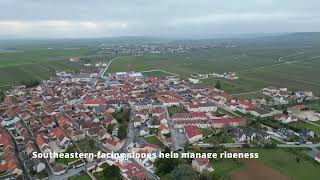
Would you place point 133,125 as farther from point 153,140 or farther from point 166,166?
point 166,166

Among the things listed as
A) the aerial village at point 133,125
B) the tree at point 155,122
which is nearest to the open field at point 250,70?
the aerial village at point 133,125

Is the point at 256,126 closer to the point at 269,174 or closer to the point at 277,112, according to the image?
the point at 277,112

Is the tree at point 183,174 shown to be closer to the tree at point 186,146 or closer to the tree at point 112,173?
the tree at point 112,173

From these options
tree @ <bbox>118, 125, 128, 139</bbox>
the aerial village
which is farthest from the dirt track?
tree @ <bbox>118, 125, 128, 139</bbox>

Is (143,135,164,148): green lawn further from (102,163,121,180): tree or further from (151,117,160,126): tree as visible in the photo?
(102,163,121,180): tree

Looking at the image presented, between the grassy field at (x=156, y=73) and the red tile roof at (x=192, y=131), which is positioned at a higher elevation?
the red tile roof at (x=192, y=131)

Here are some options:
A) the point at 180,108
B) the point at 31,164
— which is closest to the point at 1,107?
the point at 31,164

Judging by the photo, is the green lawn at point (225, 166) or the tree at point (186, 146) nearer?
the green lawn at point (225, 166)
